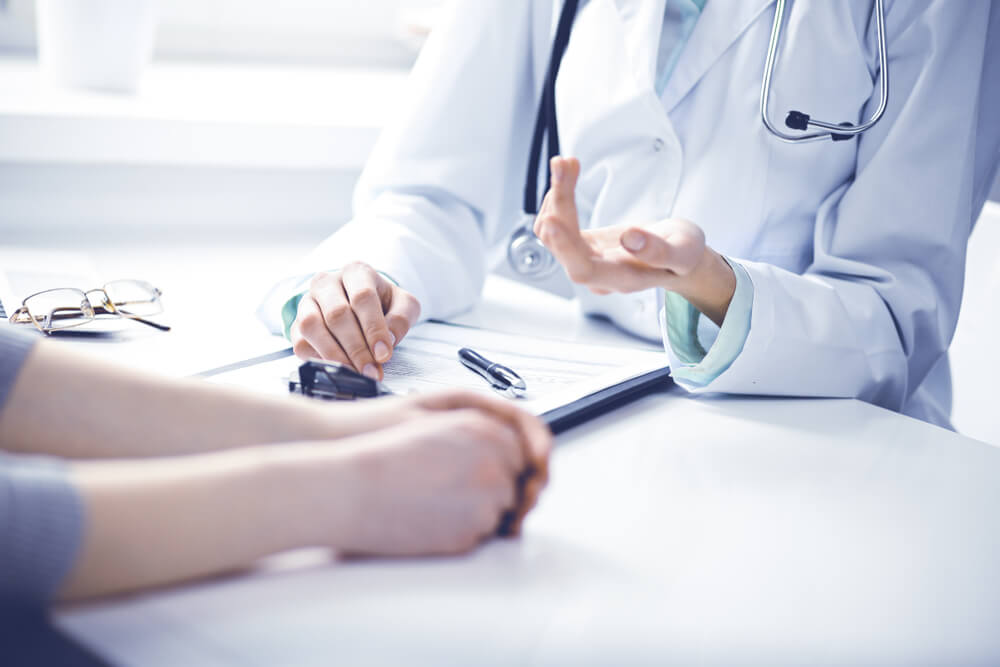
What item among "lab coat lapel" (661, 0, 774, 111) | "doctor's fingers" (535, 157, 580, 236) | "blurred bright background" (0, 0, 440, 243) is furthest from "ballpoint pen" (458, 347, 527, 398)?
"blurred bright background" (0, 0, 440, 243)

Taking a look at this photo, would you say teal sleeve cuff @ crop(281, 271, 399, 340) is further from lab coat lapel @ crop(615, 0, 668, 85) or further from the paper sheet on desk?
lab coat lapel @ crop(615, 0, 668, 85)

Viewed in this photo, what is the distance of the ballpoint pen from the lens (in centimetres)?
67

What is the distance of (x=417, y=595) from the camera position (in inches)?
16.3

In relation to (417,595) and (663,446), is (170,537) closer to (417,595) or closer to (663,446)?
(417,595)

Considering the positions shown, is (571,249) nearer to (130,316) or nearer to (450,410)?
(450,410)

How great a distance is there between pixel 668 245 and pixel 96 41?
38.2 inches

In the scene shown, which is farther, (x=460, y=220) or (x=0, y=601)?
(x=460, y=220)

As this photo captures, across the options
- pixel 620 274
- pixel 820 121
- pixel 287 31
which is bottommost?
pixel 620 274

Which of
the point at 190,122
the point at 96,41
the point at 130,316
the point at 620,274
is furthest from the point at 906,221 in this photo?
the point at 96,41

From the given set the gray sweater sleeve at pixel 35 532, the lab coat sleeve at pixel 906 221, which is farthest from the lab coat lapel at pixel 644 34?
the gray sweater sleeve at pixel 35 532

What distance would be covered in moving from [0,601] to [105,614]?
41 mm

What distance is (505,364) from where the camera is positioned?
2.43ft

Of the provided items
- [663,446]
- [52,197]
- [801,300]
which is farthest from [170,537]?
[52,197]

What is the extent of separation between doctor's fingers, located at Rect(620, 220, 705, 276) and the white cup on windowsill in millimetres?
886
